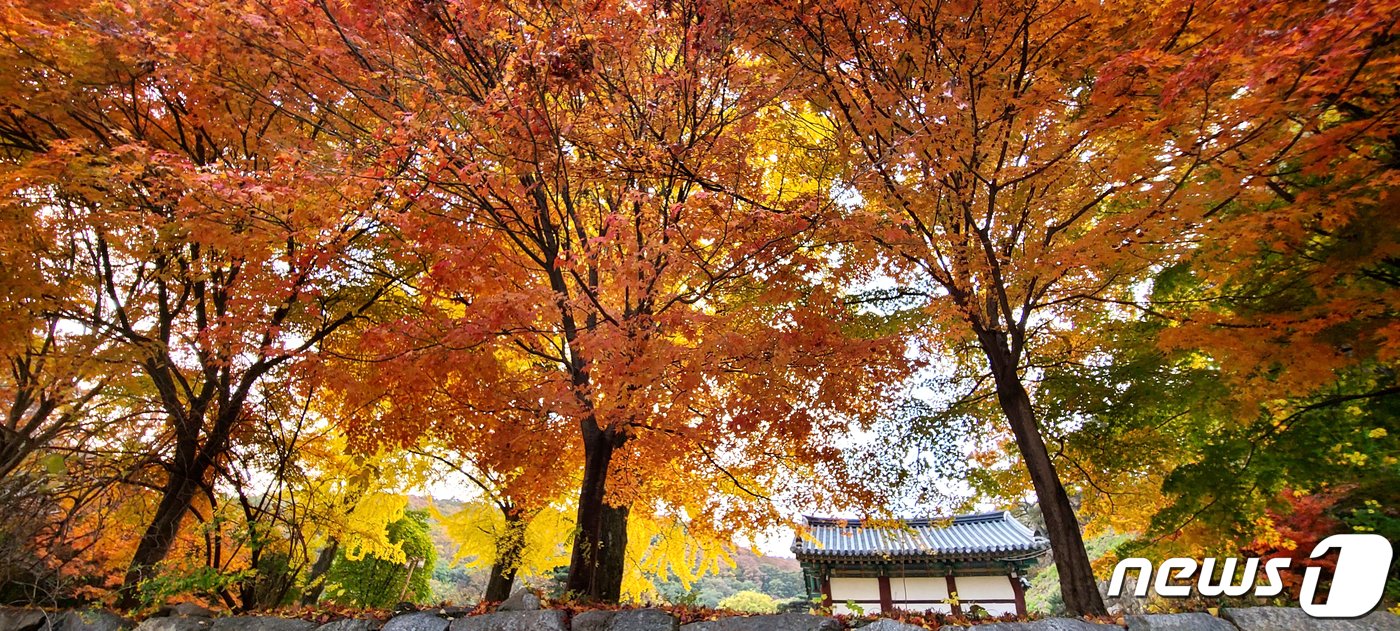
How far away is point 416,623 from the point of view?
5.07 metres

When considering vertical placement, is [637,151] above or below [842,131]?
below

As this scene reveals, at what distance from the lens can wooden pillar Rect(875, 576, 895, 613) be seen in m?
13.3

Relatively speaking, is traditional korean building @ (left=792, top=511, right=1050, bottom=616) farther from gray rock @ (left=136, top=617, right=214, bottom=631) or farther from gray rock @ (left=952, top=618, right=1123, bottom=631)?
gray rock @ (left=136, top=617, right=214, bottom=631)

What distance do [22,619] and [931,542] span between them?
14896 mm

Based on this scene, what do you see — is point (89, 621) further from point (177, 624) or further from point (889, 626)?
point (889, 626)

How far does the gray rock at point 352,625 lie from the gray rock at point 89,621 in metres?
2.12

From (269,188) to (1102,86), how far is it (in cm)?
686

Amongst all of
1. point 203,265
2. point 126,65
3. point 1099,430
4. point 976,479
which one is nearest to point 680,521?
point 976,479

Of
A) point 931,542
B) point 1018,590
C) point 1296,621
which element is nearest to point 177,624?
point 1296,621

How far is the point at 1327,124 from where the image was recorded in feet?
17.8

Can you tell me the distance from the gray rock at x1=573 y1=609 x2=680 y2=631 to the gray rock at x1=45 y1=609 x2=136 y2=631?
14.5 feet

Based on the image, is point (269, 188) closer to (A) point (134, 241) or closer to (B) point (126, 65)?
(B) point (126, 65)

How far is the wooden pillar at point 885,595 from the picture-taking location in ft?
43.5

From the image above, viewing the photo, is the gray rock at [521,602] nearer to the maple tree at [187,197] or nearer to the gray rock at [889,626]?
the gray rock at [889,626]
